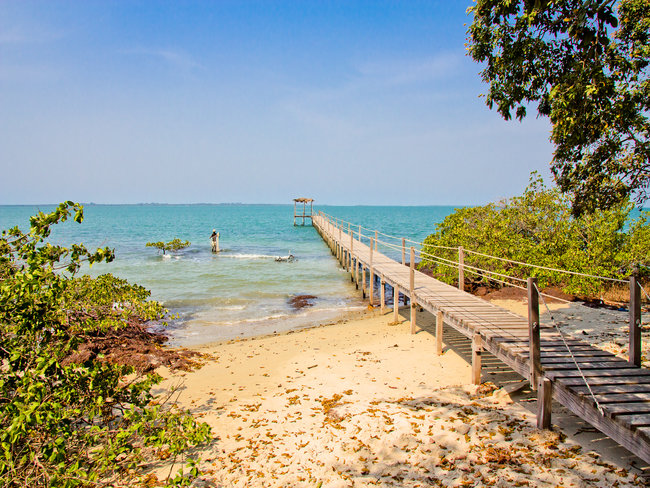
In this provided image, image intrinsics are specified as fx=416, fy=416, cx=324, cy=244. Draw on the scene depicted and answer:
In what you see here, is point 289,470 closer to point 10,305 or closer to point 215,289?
point 10,305

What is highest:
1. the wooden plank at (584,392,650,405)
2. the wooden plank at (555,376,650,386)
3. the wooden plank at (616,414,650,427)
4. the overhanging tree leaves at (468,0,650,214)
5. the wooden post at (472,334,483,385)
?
the overhanging tree leaves at (468,0,650,214)

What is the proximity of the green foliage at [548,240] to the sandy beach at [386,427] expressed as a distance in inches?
133

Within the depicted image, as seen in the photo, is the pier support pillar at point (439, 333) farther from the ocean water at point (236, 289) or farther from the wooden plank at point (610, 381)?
the ocean water at point (236, 289)

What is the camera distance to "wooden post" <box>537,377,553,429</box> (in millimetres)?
4883

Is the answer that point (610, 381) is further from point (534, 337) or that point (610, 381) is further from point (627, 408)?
point (534, 337)

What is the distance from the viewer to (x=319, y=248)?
3503cm

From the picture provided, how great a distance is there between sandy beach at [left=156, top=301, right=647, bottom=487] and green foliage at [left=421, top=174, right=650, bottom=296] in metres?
3.37

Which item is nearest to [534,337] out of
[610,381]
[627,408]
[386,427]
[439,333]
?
[610,381]

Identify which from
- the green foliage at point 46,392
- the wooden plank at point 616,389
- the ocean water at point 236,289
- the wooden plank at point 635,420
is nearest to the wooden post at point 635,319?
the wooden plank at point 616,389

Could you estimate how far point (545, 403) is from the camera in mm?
4922

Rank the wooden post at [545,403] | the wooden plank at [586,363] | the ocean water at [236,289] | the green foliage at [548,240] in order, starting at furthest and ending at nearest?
1. the ocean water at [236,289]
2. the green foliage at [548,240]
3. the wooden plank at [586,363]
4. the wooden post at [545,403]

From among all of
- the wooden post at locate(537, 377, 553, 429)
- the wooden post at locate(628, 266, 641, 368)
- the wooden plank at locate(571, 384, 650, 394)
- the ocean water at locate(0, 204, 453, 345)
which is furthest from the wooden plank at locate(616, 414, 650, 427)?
the ocean water at locate(0, 204, 453, 345)

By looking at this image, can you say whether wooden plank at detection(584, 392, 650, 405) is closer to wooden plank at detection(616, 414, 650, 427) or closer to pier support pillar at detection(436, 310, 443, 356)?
wooden plank at detection(616, 414, 650, 427)

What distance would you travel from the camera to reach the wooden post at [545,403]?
488cm
